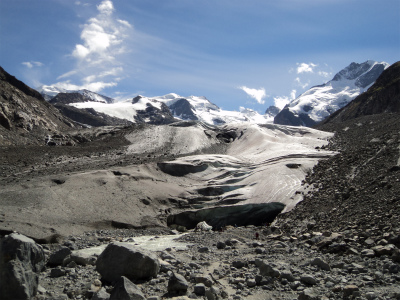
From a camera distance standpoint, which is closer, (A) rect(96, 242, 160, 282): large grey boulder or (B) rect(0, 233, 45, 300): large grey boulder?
(B) rect(0, 233, 45, 300): large grey boulder

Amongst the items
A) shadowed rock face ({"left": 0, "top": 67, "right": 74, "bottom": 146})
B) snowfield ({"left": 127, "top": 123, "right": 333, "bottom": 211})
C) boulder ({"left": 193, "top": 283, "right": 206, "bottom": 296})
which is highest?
shadowed rock face ({"left": 0, "top": 67, "right": 74, "bottom": 146})

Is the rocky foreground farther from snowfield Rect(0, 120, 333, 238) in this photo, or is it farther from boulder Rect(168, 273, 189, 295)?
snowfield Rect(0, 120, 333, 238)

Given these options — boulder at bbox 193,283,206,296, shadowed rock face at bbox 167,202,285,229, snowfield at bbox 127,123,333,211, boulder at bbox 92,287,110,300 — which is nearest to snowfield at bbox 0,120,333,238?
snowfield at bbox 127,123,333,211

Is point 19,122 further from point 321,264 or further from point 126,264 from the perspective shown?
point 321,264

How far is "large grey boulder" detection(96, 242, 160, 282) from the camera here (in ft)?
31.4

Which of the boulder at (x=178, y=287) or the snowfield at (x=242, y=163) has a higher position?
the snowfield at (x=242, y=163)

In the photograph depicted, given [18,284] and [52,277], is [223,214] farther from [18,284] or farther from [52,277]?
[18,284]

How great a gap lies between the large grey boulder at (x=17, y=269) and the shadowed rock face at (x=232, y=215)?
47.7 feet

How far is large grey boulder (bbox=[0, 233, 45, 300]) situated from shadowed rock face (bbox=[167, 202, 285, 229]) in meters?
14.5

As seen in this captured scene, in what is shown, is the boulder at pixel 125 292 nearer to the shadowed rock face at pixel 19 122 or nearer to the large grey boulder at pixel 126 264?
the large grey boulder at pixel 126 264

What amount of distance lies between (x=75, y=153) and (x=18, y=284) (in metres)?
26.6

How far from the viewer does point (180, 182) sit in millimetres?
27312

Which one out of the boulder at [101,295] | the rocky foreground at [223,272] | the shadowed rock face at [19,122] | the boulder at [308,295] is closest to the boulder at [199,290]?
the rocky foreground at [223,272]

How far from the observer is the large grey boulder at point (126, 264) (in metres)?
9.56
